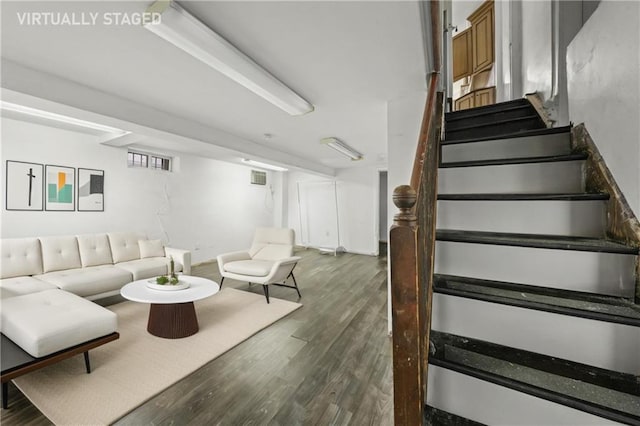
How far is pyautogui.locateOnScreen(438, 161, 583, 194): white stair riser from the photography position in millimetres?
1533

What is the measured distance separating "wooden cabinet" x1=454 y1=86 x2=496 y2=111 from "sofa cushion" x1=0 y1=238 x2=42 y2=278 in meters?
6.46

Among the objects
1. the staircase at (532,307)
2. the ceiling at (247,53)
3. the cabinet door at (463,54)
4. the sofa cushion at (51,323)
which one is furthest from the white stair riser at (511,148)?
the cabinet door at (463,54)

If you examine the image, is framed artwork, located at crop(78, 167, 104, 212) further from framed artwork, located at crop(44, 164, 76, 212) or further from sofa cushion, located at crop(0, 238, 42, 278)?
sofa cushion, located at crop(0, 238, 42, 278)

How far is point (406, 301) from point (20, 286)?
3.90 meters

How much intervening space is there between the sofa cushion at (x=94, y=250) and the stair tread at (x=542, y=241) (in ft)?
14.3

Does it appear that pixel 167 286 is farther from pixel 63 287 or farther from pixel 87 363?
pixel 63 287

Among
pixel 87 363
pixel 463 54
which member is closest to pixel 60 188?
pixel 87 363

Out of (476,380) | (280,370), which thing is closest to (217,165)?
(280,370)

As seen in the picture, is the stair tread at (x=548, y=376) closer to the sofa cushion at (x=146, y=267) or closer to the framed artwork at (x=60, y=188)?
the sofa cushion at (x=146, y=267)

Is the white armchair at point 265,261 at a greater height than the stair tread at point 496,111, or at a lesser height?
lesser

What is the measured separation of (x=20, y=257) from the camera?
3.06m

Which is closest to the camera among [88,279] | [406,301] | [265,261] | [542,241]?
[406,301]

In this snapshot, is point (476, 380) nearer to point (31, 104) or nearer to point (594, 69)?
point (594, 69)

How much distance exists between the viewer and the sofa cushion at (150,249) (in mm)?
4051
